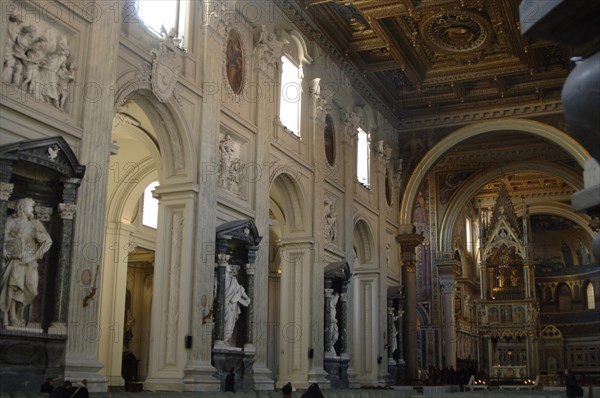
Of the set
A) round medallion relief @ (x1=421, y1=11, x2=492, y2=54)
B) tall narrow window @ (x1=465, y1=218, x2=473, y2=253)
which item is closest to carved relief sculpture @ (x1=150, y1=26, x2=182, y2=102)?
round medallion relief @ (x1=421, y1=11, x2=492, y2=54)

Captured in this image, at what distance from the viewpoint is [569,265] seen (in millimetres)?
43344

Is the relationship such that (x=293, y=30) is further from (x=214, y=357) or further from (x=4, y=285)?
Answer: (x=4, y=285)

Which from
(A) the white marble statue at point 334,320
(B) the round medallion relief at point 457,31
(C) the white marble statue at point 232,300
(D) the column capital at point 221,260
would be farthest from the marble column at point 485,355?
(D) the column capital at point 221,260

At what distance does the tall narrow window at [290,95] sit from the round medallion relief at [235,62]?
7.07 ft

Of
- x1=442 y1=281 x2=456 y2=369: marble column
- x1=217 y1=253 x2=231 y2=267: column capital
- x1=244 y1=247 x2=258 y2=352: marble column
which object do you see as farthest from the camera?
x1=442 y1=281 x2=456 y2=369: marble column

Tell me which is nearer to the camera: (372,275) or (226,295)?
(226,295)

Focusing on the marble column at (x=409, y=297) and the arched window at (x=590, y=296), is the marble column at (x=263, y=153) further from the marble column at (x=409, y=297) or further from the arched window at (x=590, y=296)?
the arched window at (x=590, y=296)

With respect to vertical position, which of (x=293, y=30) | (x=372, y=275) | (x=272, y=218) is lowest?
(x=372, y=275)

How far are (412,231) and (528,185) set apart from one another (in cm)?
1441

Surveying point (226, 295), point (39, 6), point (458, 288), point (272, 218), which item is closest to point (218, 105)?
point (226, 295)

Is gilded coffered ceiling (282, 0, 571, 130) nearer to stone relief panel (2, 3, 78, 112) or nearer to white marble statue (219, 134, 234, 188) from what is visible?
white marble statue (219, 134, 234, 188)

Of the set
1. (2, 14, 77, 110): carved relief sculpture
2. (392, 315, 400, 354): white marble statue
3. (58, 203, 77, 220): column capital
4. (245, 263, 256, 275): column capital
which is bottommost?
(392, 315, 400, 354): white marble statue

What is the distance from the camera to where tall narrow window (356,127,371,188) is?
25.5 m

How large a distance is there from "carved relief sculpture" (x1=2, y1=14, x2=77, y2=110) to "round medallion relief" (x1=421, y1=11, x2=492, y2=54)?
13183 millimetres
